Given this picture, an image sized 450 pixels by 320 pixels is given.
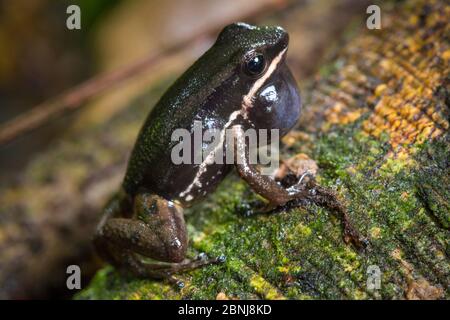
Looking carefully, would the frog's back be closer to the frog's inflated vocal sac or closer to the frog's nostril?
the frog's inflated vocal sac

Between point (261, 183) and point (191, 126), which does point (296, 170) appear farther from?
point (191, 126)

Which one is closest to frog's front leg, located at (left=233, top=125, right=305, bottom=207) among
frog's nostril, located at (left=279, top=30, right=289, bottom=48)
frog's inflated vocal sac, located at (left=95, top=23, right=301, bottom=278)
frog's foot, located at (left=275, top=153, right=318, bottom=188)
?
frog's inflated vocal sac, located at (left=95, top=23, right=301, bottom=278)

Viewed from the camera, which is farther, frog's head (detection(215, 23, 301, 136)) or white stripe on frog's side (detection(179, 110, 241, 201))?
white stripe on frog's side (detection(179, 110, 241, 201))

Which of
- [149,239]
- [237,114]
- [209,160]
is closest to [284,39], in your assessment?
[237,114]

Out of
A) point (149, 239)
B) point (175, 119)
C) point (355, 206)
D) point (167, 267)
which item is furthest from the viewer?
point (175, 119)

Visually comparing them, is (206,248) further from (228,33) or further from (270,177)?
(228,33)

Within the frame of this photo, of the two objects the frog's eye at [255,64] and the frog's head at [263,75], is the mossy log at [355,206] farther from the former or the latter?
the frog's eye at [255,64]
